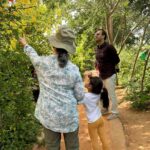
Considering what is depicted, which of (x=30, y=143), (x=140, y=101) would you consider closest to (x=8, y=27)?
(x=30, y=143)

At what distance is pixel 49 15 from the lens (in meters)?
A: 7.18

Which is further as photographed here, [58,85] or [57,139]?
[57,139]

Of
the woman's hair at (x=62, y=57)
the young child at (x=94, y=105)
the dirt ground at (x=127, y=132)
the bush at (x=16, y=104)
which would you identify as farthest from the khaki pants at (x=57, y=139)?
the dirt ground at (x=127, y=132)

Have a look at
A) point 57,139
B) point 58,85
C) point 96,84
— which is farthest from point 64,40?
A: point 96,84

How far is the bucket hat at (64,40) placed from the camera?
3.64m

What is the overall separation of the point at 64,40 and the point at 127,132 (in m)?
3.52

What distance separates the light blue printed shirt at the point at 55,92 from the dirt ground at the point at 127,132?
6.38ft

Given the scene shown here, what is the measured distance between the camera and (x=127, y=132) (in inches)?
267

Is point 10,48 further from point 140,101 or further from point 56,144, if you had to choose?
point 140,101

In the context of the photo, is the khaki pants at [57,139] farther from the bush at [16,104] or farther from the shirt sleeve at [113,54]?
the shirt sleeve at [113,54]

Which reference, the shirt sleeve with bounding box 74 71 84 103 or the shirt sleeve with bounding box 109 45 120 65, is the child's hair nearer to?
the shirt sleeve with bounding box 74 71 84 103

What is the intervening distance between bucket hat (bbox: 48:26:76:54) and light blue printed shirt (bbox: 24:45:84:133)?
0.41 ft

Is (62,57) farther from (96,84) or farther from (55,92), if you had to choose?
(96,84)

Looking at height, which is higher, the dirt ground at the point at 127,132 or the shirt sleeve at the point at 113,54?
the shirt sleeve at the point at 113,54
